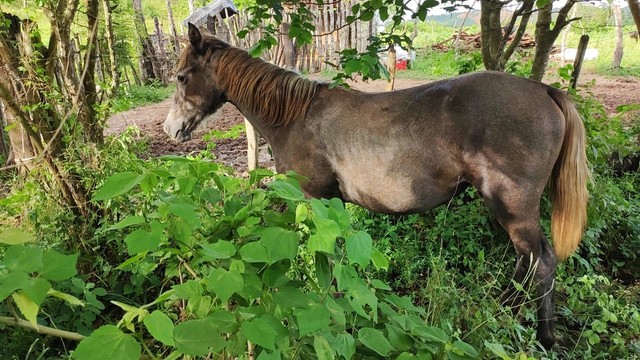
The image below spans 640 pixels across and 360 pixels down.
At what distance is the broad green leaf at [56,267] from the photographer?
29.4 inches

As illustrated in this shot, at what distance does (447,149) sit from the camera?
2.32 meters

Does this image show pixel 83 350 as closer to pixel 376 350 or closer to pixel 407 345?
pixel 376 350

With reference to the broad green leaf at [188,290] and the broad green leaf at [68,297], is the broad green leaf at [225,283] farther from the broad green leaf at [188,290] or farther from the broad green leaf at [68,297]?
the broad green leaf at [68,297]

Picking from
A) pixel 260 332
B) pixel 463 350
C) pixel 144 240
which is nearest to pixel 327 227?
pixel 260 332

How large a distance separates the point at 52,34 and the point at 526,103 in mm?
2641

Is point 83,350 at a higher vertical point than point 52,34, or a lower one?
lower

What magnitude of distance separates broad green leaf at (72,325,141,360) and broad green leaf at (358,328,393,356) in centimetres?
49

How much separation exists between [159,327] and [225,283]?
0.14m

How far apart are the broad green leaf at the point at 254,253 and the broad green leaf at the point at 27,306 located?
1.20 ft

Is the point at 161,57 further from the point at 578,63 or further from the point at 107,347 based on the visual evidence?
the point at 107,347

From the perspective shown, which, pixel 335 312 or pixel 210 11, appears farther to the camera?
pixel 210 11

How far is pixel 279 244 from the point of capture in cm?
83

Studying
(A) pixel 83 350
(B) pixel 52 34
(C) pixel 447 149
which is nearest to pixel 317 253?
(A) pixel 83 350

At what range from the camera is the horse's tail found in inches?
89.0
